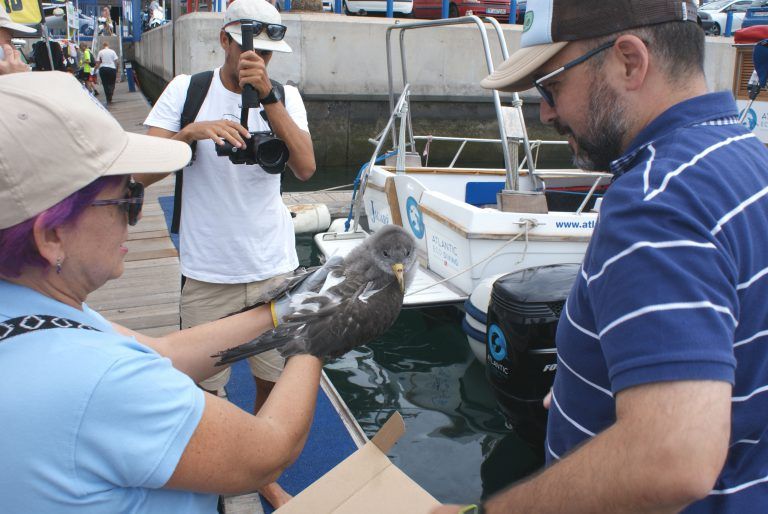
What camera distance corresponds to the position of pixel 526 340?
376 centimetres

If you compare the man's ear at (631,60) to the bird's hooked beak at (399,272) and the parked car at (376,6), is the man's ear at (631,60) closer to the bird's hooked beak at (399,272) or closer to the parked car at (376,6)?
the bird's hooked beak at (399,272)

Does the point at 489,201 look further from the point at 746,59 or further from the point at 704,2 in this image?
the point at 704,2

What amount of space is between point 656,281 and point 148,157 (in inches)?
43.1

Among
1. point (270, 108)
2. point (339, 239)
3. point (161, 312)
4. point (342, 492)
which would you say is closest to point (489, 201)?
point (339, 239)

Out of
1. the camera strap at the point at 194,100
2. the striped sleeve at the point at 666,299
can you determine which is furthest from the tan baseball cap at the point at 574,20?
the camera strap at the point at 194,100

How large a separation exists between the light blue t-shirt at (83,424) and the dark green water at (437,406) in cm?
318

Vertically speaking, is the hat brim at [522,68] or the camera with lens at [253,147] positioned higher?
the hat brim at [522,68]

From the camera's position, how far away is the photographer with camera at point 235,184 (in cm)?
321

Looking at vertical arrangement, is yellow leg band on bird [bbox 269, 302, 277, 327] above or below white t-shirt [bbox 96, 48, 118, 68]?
above

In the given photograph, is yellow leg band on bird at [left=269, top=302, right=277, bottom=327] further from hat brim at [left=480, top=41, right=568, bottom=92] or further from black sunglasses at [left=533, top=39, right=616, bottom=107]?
black sunglasses at [left=533, top=39, right=616, bottom=107]

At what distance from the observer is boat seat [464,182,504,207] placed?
7.70 meters

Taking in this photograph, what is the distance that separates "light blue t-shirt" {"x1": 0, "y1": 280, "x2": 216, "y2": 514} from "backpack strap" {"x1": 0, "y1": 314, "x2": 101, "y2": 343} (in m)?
0.02

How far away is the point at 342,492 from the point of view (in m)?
2.09

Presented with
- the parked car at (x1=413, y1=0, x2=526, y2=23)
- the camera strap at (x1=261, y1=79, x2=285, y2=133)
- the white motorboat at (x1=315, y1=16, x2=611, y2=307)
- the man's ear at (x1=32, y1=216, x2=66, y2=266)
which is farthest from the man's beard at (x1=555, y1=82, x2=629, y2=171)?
the parked car at (x1=413, y1=0, x2=526, y2=23)
